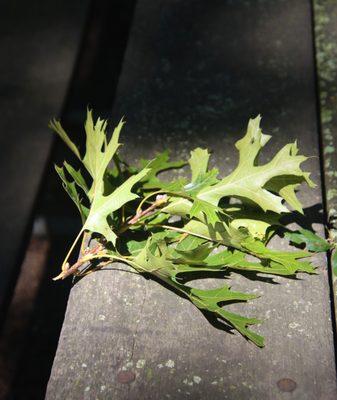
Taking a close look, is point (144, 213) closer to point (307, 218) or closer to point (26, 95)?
point (307, 218)

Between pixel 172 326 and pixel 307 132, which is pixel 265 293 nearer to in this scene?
pixel 172 326

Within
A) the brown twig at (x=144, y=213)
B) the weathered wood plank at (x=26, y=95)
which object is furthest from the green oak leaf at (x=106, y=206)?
the weathered wood plank at (x=26, y=95)

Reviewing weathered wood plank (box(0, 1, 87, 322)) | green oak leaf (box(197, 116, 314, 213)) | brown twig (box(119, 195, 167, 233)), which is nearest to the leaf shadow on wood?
green oak leaf (box(197, 116, 314, 213))

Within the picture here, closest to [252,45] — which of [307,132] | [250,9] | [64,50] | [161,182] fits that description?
[250,9]

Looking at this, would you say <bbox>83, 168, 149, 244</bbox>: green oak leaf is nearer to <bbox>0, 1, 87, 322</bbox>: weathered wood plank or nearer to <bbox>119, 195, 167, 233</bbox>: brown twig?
<bbox>119, 195, 167, 233</bbox>: brown twig

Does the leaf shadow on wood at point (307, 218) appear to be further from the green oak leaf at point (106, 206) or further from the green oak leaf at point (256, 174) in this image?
the green oak leaf at point (106, 206)

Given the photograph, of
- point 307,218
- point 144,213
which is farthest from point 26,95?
point 307,218
